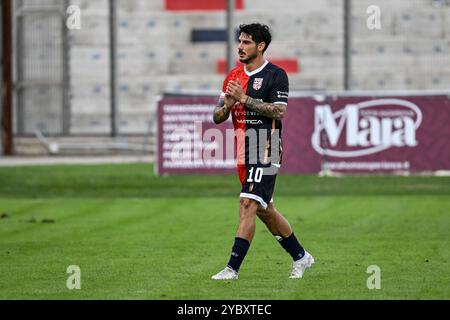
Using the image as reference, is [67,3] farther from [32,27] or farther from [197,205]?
[197,205]

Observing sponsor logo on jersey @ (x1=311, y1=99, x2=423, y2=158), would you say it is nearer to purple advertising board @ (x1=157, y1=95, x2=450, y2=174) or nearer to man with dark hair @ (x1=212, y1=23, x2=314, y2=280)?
purple advertising board @ (x1=157, y1=95, x2=450, y2=174)

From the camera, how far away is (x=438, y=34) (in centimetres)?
3769

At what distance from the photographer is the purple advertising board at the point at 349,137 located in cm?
2581

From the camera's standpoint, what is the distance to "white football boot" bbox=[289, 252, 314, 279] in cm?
1119

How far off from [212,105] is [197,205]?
19.5ft

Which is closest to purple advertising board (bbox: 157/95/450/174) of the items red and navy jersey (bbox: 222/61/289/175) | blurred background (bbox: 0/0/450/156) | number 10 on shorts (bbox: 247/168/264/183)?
blurred background (bbox: 0/0/450/156)

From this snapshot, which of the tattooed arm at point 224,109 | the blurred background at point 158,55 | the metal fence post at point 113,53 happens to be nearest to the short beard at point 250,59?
the tattooed arm at point 224,109

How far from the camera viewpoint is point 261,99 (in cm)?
1095

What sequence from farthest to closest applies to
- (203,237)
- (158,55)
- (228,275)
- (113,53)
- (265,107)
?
(158,55) → (113,53) → (203,237) → (228,275) → (265,107)

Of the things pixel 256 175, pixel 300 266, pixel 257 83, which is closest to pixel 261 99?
pixel 257 83

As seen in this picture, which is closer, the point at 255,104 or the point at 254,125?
the point at 255,104

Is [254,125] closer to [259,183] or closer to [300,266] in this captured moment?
[259,183]

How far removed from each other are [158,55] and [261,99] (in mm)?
28440
